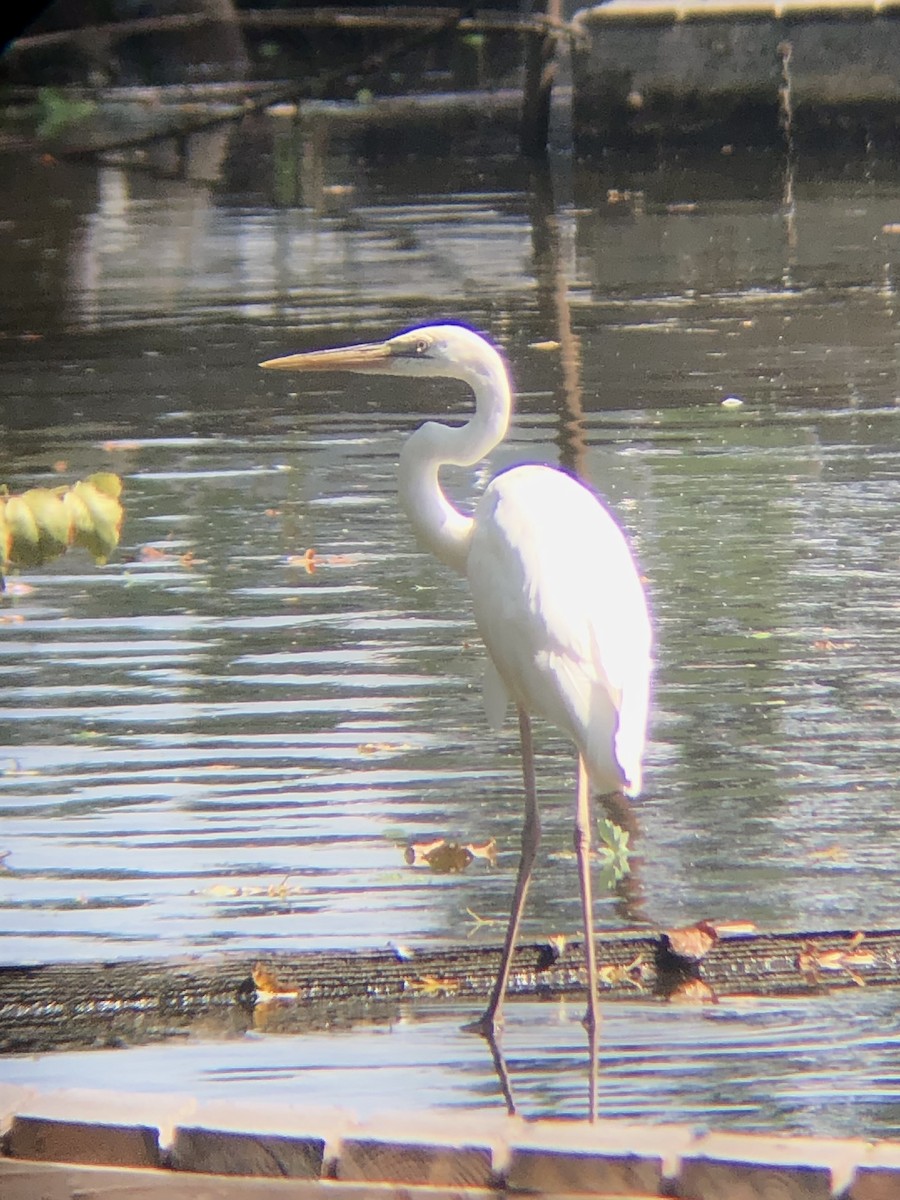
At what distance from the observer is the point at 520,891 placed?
5.02 metres

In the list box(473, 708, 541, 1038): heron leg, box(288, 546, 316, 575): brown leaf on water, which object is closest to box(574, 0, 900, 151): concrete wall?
box(288, 546, 316, 575): brown leaf on water

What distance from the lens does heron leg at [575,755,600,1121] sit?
4.53m

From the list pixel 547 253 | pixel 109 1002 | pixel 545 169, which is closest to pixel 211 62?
pixel 545 169

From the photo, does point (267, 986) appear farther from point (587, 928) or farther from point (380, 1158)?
point (380, 1158)

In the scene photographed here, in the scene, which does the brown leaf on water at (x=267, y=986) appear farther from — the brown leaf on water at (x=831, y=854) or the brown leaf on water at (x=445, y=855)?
the brown leaf on water at (x=831, y=854)

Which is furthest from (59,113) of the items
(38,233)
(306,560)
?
(306,560)

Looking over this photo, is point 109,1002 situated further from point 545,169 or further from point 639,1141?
point 545,169

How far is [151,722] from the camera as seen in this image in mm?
6746

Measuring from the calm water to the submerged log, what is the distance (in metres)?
0.09

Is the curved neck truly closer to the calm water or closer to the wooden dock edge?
the calm water

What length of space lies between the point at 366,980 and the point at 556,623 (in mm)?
863

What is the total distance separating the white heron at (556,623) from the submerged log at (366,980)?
0.52ft

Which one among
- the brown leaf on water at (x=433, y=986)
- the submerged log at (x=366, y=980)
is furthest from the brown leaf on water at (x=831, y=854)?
the brown leaf on water at (x=433, y=986)

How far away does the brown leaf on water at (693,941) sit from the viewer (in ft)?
15.9
